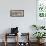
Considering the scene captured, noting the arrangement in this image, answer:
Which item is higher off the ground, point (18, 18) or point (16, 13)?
point (16, 13)

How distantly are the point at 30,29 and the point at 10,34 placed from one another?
0.96 metres

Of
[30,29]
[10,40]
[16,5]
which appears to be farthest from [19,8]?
[10,40]

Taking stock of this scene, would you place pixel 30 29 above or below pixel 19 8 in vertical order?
below

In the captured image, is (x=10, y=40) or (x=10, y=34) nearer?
(x=10, y=34)

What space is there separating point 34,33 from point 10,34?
1.07 meters

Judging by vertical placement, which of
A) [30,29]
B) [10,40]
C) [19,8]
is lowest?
[10,40]

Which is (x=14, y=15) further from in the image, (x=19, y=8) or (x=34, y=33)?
(x=34, y=33)

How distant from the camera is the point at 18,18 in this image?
6.86m

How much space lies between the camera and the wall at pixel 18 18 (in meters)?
6.80

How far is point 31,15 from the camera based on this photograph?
6867mm

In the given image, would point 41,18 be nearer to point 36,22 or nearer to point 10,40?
point 36,22

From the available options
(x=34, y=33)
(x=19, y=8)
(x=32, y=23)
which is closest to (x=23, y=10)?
(x=19, y=8)

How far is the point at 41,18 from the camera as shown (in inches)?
272

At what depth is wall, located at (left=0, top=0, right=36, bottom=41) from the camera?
268 inches
